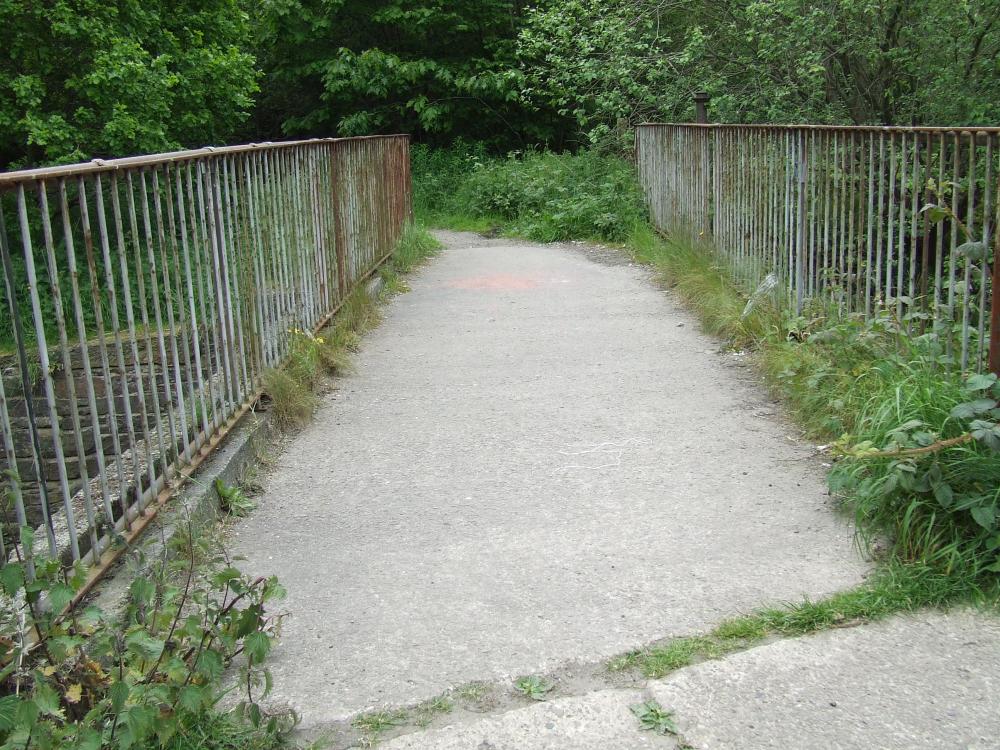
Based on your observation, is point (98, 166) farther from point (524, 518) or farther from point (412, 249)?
point (412, 249)

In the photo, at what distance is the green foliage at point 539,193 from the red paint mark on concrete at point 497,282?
10.4ft

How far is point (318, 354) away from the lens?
7.19m

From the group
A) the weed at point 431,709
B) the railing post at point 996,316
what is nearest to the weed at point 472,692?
the weed at point 431,709

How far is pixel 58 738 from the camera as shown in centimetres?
260

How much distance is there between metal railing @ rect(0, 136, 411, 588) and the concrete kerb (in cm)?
8

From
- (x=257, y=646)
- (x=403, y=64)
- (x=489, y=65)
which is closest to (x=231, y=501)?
(x=257, y=646)

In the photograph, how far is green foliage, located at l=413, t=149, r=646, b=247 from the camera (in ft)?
50.0

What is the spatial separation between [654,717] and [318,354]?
185 inches

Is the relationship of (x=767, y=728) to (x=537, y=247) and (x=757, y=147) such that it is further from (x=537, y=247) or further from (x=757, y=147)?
(x=537, y=247)

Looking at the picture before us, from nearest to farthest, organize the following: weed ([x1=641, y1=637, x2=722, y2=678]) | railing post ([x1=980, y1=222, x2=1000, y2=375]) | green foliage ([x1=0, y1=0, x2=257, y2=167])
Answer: weed ([x1=641, y1=637, x2=722, y2=678]) → railing post ([x1=980, y1=222, x2=1000, y2=375]) → green foliage ([x1=0, y1=0, x2=257, y2=167])

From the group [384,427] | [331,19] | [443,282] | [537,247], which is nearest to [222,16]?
[331,19]

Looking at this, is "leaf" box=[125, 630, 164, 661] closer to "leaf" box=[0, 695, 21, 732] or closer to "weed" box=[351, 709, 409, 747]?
"leaf" box=[0, 695, 21, 732]

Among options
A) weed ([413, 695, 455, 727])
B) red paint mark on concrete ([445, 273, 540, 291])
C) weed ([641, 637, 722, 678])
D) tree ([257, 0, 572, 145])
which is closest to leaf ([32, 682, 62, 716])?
weed ([413, 695, 455, 727])

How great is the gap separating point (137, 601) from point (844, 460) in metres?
3.03
